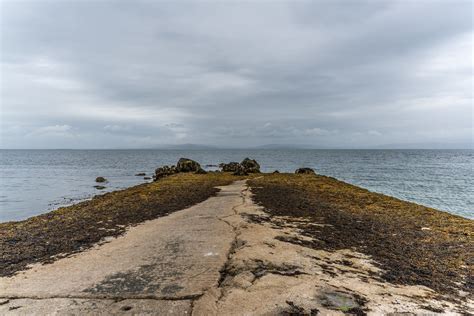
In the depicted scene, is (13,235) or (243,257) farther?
(13,235)

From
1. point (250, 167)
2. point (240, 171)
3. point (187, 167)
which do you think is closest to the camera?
point (240, 171)

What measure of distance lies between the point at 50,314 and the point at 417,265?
22.1 feet

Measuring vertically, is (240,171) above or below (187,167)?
below

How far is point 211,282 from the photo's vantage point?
4977 millimetres

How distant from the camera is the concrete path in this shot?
425cm

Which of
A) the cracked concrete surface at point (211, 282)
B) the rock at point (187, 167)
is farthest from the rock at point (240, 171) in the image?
the cracked concrete surface at point (211, 282)

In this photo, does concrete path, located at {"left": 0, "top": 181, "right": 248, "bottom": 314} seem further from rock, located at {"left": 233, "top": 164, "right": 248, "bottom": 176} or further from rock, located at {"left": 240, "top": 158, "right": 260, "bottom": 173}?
rock, located at {"left": 240, "top": 158, "right": 260, "bottom": 173}

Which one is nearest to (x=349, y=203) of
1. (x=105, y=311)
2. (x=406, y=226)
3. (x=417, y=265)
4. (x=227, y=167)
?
(x=406, y=226)

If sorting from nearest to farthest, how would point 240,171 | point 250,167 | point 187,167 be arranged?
point 240,171, point 187,167, point 250,167

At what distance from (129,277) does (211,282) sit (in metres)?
1.46

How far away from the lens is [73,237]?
8164mm

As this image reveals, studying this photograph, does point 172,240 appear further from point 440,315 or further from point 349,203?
point 349,203

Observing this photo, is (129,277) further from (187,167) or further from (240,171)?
(187,167)

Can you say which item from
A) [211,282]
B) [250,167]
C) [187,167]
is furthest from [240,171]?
[211,282]
